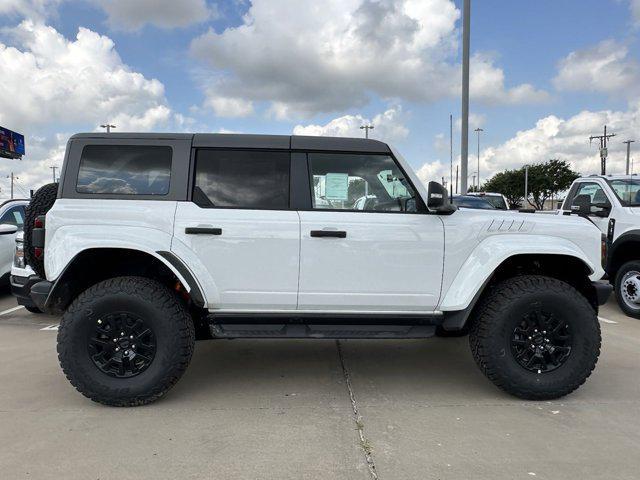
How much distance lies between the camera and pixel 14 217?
8.12 metres

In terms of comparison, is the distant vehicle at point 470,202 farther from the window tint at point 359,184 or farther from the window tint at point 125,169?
the window tint at point 125,169

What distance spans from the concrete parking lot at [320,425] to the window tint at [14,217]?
13.3 ft

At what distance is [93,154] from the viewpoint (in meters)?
3.63

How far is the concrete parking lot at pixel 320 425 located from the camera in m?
2.76

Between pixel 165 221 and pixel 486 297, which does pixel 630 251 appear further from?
pixel 165 221

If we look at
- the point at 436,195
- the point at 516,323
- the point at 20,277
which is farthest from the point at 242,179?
the point at 20,277

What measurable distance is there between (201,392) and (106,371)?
740 millimetres

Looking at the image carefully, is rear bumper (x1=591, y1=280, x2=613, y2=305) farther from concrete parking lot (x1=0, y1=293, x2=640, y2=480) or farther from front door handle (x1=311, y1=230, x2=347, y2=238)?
front door handle (x1=311, y1=230, x2=347, y2=238)

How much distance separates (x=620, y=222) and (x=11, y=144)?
30.7m

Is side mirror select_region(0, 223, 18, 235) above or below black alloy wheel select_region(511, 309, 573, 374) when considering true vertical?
above

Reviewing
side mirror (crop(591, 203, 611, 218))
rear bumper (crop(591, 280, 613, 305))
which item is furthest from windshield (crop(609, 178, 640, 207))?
rear bumper (crop(591, 280, 613, 305))

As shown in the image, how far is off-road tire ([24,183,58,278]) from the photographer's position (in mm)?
3773

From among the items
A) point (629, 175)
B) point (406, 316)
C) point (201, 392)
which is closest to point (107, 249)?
point (201, 392)

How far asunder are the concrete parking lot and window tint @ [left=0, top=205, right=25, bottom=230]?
4055 mm
